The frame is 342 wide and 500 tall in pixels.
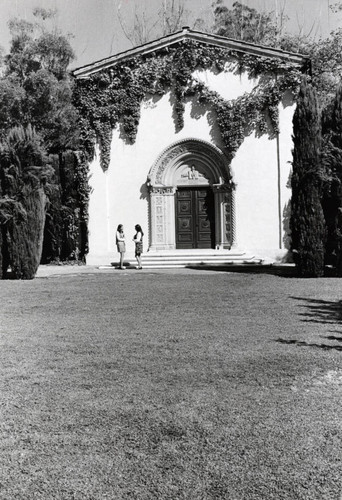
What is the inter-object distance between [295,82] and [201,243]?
23.5ft

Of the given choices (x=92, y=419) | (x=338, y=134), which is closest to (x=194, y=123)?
(x=338, y=134)

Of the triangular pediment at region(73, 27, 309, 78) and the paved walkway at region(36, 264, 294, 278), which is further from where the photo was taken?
the triangular pediment at region(73, 27, 309, 78)

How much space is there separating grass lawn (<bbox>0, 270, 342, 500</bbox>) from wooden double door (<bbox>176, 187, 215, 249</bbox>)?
41.8ft

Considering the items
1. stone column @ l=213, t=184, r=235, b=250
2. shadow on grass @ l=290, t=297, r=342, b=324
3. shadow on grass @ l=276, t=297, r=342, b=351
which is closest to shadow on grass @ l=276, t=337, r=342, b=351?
shadow on grass @ l=276, t=297, r=342, b=351

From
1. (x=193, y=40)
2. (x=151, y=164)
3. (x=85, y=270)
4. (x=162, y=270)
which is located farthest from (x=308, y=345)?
(x=193, y=40)

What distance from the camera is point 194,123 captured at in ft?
70.4

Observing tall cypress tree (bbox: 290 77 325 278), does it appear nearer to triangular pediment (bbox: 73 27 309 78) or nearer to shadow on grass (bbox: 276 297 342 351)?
shadow on grass (bbox: 276 297 342 351)

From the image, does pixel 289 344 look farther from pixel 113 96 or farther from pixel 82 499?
pixel 113 96

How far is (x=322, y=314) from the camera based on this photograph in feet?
28.9

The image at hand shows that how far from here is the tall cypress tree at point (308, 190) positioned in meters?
14.9

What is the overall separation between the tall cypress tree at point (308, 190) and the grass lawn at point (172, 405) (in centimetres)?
585

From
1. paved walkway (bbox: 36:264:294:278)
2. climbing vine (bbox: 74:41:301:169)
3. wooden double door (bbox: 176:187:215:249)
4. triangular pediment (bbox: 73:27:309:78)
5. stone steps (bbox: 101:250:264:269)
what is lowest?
paved walkway (bbox: 36:264:294:278)

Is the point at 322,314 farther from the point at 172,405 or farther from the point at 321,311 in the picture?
the point at 172,405

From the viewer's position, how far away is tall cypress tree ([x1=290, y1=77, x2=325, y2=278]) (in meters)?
14.9
